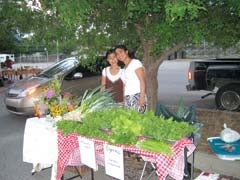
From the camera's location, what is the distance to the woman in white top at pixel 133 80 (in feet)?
18.3

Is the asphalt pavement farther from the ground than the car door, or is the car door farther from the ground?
the car door

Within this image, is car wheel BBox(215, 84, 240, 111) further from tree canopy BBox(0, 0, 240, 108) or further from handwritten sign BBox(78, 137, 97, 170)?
handwritten sign BBox(78, 137, 97, 170)

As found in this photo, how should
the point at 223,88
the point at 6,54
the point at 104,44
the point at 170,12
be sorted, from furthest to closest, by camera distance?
the point at 6,54, the point at 223,88, the point at 104,44, the point at 170,12

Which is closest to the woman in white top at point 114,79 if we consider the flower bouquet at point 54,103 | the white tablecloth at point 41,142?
the flower bouquet at point 54,103

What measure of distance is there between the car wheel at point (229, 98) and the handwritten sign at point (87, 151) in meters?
6.93

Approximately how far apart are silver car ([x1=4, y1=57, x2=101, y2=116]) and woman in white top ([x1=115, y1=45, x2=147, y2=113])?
145 inches

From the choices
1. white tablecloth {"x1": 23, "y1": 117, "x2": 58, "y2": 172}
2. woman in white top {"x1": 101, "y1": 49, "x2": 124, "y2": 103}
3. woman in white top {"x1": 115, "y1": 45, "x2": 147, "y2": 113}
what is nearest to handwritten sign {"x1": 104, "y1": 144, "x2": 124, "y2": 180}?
white tablecloth {"x1": 23, "y1": 117, "x2": 58, "y2": 172}

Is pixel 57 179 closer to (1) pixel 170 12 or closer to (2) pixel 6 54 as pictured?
(1) pixel 170 12

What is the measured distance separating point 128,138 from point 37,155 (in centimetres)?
171

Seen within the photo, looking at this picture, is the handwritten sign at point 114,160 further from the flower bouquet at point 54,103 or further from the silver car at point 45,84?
the silver car at point 45,84

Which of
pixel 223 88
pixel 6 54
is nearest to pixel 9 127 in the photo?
pixel 223 88

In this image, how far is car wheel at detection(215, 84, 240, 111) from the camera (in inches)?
410

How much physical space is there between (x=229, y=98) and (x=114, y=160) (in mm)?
7282

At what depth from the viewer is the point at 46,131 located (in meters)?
4.90
